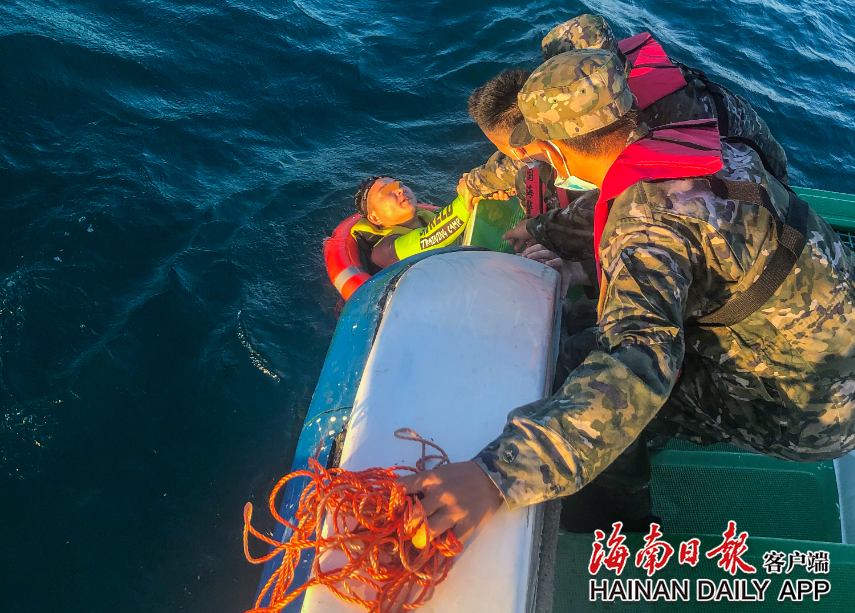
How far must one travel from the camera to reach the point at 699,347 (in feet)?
7.04

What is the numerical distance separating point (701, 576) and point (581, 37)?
9.50 feet

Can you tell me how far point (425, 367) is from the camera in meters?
2.06

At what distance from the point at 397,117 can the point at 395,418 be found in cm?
509

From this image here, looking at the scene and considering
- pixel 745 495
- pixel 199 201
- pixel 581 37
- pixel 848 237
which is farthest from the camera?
pixel 199 201

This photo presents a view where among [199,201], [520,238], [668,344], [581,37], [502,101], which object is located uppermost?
[581,37]

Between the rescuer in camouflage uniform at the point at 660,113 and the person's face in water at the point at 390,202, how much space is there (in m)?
0.89

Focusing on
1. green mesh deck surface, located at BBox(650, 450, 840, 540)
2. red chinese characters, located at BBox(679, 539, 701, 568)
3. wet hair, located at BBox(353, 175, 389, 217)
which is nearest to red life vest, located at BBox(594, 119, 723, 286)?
red chinese characters, located at BBox(679, 539, 701, 568)

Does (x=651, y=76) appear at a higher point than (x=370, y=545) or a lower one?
higher

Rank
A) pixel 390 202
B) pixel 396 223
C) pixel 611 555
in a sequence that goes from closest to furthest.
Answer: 1. pixel 611 555
2. pixel 390 202
3. pixel 396 223

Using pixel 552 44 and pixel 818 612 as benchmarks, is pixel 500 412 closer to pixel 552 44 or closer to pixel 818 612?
pixel 818 612

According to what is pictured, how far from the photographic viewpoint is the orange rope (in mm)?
1457

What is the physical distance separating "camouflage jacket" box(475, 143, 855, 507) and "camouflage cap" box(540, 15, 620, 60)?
162 cm

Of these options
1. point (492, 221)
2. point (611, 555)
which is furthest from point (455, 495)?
point (492, 221)

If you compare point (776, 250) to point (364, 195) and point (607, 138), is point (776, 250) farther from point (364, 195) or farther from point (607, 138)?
point (364, 195)
